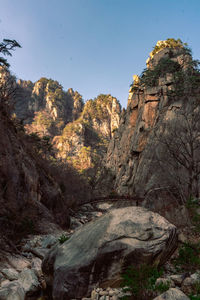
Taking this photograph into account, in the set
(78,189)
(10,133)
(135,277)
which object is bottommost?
(78,189)

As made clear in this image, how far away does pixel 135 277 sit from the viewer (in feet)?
14.6

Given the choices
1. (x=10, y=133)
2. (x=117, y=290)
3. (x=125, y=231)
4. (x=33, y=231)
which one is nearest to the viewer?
(x=117, y=290)

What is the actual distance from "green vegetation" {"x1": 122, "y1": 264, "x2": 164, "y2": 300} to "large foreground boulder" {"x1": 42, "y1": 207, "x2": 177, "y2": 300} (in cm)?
19

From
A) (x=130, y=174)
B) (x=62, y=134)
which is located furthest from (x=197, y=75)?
(x=62, y=134)

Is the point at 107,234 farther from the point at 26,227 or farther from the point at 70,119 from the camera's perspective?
the point at 70,119

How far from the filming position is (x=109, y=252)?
4.95m

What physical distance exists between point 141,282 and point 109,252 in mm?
1046

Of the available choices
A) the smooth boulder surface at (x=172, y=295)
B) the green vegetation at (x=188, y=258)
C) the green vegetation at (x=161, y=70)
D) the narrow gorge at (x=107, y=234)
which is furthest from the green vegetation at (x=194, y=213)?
the green vegetation at (x=161, y=70)

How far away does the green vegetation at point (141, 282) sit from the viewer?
388 cm

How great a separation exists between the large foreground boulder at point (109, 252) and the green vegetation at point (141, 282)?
0.61 ft

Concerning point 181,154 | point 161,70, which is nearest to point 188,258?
point 181,154

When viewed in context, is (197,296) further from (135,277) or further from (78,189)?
(78,189)

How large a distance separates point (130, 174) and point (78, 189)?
64.6 feet

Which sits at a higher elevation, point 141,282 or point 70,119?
point 70,119
